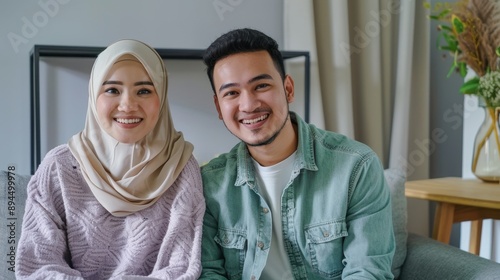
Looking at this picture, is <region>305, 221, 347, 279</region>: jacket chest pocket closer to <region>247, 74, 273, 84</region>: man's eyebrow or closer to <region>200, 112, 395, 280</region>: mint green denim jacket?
<region>200, 112, 395, 280</region>: mint green denim jacket

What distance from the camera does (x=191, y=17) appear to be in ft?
7.89

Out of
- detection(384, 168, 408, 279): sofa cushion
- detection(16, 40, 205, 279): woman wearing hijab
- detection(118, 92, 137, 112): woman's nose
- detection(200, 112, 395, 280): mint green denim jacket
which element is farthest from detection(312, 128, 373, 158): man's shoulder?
detection(118, 92, 137, 112): woman's nose

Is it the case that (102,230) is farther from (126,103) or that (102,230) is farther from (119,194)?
(126,103)

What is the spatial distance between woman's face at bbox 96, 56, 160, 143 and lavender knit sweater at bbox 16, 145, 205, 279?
14 centimetres

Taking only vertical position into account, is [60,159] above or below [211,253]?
above

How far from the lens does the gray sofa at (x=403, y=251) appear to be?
1545mm

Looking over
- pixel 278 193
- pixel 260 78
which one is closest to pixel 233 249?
pixel 278 193

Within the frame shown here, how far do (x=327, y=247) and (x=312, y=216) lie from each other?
85 mm

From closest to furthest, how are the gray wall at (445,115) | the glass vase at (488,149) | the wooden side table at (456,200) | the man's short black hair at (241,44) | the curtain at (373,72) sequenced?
the man's short black hair at (241,44) → the wooden side table at (456,200) → the glass vase at (488,149) → the curtain at (373,72) → the gray wall at (445,115)

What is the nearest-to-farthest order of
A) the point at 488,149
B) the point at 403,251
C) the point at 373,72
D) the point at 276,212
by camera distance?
the point at 276,212 < the point at 403,251 < the point at 488,149 < the point at 373,72

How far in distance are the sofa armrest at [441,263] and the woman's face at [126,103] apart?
2.71ft

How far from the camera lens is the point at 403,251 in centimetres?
175

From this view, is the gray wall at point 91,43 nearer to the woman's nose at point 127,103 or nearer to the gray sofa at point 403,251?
the gray sofa at point 403,251

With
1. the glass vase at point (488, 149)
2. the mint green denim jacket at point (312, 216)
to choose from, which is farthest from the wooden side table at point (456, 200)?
the mint green denim jacket at point (312, 216)
